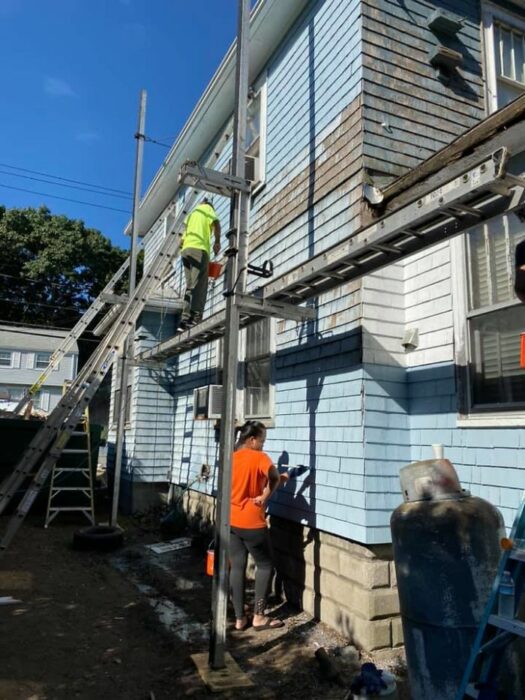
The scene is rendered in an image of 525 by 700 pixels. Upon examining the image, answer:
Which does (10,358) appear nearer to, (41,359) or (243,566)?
(41,359)

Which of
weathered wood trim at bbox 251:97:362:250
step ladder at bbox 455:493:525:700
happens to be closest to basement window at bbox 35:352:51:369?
weathered wood trim at bbox 251:97:362:250

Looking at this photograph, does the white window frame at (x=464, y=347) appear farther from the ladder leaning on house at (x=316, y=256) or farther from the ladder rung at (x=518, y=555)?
the ladder rung at (x=518, y=555)

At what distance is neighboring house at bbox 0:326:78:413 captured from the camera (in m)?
29.8

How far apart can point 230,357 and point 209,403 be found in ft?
9.13

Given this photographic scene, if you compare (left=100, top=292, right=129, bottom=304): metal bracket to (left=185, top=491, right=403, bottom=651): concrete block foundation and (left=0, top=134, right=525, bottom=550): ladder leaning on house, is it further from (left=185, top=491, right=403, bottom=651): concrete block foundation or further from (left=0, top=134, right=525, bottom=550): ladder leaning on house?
(left=185, top=491, right=403, bottom=651): concrete block foundation

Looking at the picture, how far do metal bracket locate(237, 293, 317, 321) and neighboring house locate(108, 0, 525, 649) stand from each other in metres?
0.37

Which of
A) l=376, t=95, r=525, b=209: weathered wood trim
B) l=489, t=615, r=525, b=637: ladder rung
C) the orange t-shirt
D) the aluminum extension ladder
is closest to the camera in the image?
l=489, t=615, r=525, b=637: ladder rung

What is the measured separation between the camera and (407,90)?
5852 millimetres

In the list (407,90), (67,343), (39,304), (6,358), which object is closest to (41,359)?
(6,358)

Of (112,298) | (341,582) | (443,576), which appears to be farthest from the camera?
(112,298)

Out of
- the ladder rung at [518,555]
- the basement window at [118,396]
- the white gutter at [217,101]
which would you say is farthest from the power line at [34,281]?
the ladder rung at [518,555]

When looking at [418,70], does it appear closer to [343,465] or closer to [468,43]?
[468,43]

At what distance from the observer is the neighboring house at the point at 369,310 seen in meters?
4.52

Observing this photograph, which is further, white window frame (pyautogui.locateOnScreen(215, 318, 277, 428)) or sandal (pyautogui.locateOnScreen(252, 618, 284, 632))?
white window frame (pyautogui.locateOnScreen(215, 318, 277, 428))
